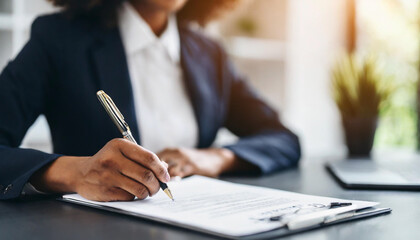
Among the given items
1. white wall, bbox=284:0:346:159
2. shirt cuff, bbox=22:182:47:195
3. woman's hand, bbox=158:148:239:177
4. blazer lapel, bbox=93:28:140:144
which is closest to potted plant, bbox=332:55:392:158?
woman's hand, bbox=158:148:239:177

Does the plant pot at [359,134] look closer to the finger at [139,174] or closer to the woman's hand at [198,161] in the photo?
the woman's hand at [198,161]

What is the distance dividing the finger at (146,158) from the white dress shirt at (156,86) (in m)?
0.64

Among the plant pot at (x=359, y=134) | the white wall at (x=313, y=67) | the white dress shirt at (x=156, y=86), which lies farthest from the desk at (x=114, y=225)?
the white wall at (x=313, y=67)

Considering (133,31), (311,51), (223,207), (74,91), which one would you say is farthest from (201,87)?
(311,51)

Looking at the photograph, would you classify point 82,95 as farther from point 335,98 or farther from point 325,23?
point 325,23

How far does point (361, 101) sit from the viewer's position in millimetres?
1669

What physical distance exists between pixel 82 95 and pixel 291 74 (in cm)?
208

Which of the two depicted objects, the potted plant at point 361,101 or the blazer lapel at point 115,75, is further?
the potted plant at point 361,101

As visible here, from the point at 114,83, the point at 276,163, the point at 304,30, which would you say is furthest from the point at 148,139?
the point at 304,30

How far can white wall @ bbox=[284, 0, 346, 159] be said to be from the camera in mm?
3146

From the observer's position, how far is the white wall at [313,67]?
3146 millimetres

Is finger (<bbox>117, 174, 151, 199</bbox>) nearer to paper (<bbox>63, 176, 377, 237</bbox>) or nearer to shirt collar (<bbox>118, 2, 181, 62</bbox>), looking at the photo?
paper (<bbox>63, 176, 377, 237</bbox>)

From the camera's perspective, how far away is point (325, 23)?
134 inches

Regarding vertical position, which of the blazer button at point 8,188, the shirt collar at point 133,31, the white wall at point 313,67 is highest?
the white wall at point 313,67
